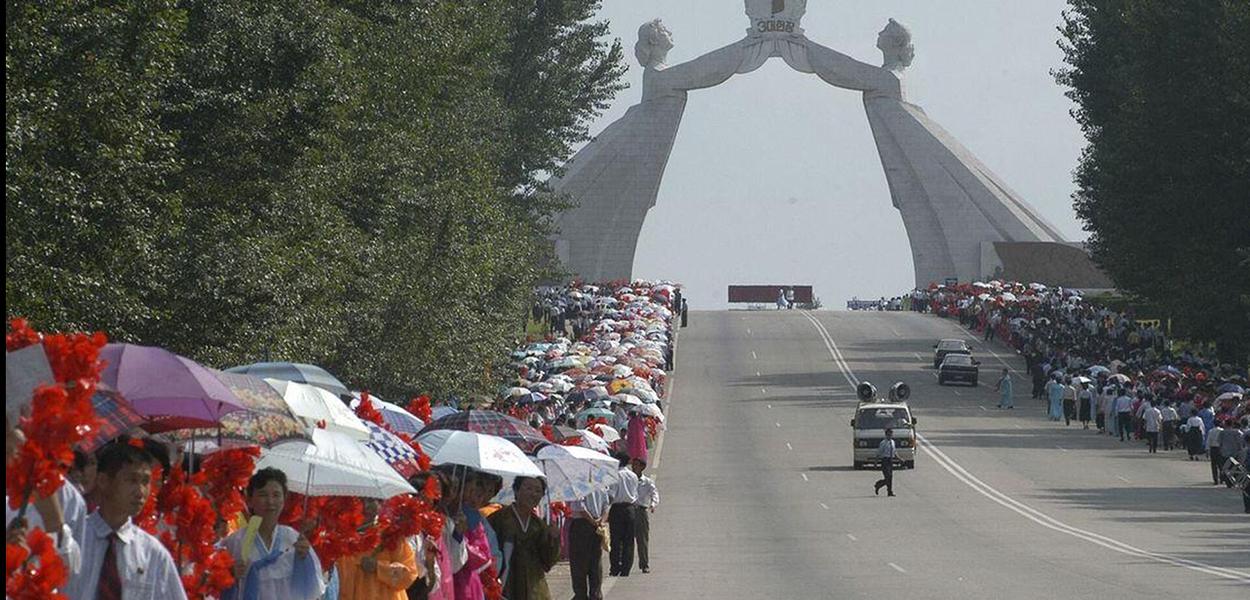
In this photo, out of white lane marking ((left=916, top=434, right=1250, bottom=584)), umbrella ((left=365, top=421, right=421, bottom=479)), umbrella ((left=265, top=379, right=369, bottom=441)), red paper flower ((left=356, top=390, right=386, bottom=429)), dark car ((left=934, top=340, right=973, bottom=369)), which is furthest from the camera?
dark car ((left=934, top=340, right=973, bottom=369))

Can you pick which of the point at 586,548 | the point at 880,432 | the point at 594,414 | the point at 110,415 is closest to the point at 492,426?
the point at 586,548

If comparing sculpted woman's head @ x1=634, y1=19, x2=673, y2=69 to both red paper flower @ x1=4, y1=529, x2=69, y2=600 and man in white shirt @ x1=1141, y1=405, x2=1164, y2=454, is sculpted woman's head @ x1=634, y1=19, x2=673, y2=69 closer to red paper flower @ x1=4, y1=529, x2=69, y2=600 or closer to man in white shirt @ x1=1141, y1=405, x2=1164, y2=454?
man in white shirt @ x1=1141, y1=405, x2=1164, y2=454

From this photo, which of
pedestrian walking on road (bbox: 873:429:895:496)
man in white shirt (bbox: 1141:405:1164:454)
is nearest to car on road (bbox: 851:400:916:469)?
pedestrian walking on road (bbox: 873:429:895:496)

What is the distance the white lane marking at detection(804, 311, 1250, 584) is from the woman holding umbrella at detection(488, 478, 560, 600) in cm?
929

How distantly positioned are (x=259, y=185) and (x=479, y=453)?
12.0 metres

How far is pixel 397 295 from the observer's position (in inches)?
1437

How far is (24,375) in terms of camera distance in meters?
7.47

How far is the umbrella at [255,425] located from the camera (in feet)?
37.3

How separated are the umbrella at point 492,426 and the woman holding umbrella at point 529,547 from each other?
172 centimetres

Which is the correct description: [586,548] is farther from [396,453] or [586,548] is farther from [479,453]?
[396,453]

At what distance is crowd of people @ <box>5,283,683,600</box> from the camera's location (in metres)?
7.08

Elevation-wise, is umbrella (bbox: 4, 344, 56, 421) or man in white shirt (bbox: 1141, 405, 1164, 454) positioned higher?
umbrella (bbox: 4, 344, 56, 421)

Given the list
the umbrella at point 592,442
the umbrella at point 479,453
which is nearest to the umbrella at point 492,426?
the umbrella at point 479,453

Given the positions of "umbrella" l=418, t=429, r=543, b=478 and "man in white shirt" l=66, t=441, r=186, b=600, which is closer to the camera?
"man in white shirt" l=66, t=441, r=186, b=600
